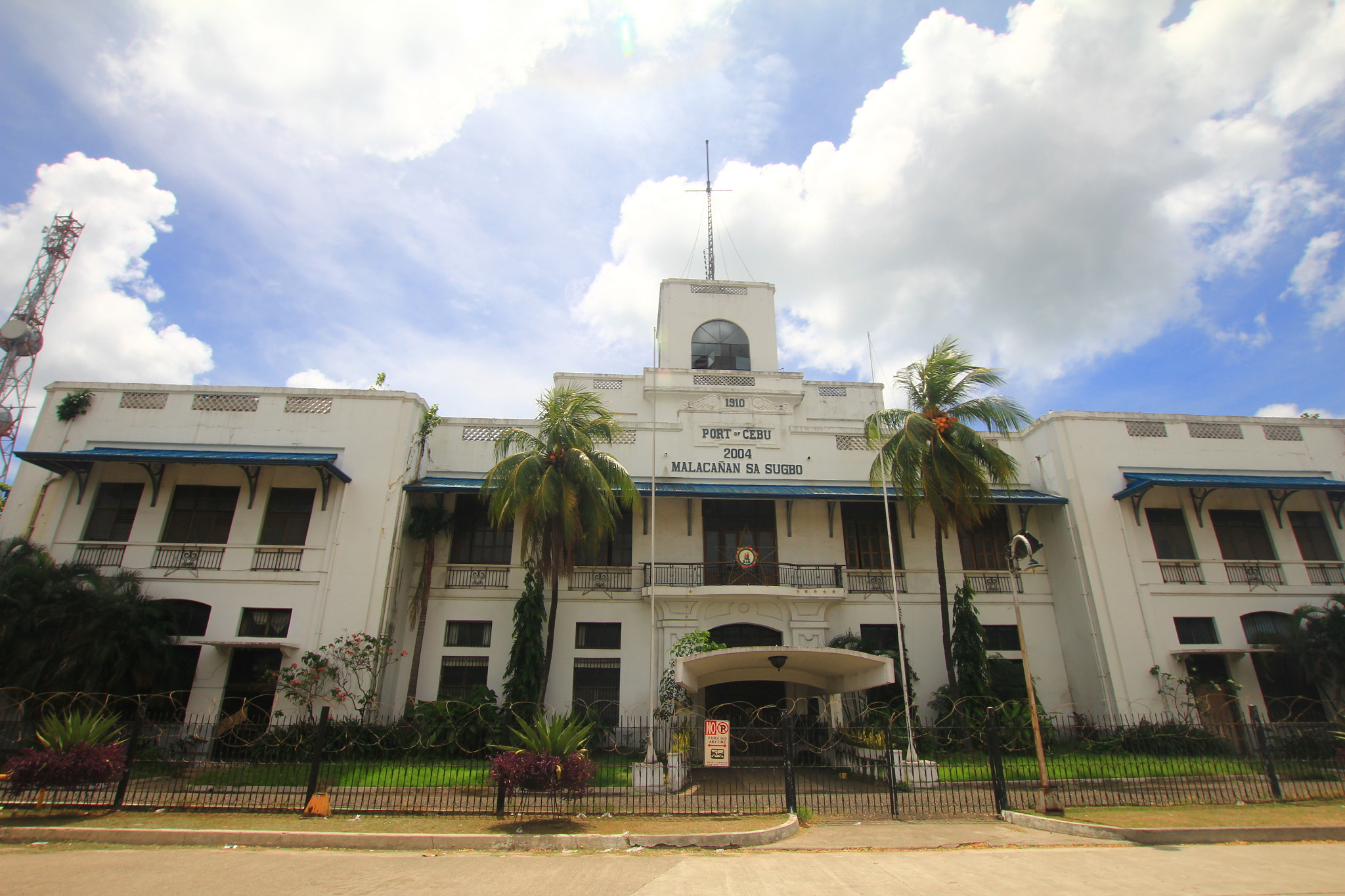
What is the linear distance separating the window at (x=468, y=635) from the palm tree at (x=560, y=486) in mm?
2541

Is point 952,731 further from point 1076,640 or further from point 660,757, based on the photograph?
point 660,757

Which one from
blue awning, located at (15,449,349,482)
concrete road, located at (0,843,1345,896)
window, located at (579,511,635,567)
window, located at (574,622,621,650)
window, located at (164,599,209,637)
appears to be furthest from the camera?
window, located at (579,511,635,567)

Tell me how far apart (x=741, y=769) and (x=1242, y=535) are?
1868 centimetres

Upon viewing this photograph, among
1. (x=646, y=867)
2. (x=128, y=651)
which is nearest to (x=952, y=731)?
(x=646, y=867)

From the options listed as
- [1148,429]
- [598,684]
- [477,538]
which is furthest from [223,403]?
[1148,429]

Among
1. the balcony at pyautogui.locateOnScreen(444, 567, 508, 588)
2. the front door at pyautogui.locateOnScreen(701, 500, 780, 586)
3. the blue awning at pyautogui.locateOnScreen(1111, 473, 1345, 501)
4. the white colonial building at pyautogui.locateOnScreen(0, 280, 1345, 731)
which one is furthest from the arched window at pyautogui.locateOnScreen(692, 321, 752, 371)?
the blue awning at pyautogui.locateOnScreen(1111, 473, 1345, 501)

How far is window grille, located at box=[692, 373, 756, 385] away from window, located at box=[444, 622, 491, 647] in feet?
35.4

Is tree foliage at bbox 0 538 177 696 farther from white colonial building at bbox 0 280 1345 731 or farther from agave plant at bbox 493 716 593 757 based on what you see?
agave plant at bbox 493 716 593 757

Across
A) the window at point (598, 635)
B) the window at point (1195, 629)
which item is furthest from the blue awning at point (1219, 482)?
the window at point (598, 635)

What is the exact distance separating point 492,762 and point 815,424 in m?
15.9

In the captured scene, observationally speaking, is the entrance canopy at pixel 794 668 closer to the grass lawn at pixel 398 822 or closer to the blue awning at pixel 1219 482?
the grass lawn at pixel 398 822

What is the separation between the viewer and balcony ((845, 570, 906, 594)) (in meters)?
21.5

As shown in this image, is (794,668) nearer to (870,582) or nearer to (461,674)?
(870,582)

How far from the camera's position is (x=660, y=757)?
16609 millimetres
